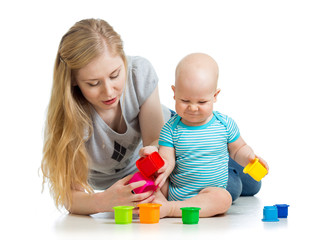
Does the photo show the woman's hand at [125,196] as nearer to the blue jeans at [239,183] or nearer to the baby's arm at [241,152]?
the baby's arm at [241,152]

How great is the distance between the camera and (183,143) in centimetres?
213

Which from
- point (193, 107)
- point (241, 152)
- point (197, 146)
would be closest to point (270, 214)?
point (241, 152)

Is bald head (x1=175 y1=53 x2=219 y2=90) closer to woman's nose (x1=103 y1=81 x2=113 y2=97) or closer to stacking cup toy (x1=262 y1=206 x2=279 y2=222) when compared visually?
woman's nose (x1=103 y1=81 x2=113 y2=97)

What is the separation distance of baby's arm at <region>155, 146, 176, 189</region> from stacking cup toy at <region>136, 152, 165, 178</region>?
6cm

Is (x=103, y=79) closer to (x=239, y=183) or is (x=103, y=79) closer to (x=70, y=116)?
(x=70, y=116)

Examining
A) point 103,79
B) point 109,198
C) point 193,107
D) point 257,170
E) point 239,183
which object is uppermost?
point 103,79

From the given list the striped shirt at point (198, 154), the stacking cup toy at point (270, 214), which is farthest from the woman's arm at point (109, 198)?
the stacking cup toy at point (270, 214)

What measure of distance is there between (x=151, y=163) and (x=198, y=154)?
0.79 feet

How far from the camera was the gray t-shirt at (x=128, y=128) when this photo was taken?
2.40 meters

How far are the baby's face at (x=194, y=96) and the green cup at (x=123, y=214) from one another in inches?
17.6

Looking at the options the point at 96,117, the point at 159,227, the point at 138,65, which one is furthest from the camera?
the point at 138,65

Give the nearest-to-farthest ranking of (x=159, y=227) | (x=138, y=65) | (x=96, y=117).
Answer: (x=159, y=227) < (x=96, y=117) < (x=138, y=65)

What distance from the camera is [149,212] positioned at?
193 cm

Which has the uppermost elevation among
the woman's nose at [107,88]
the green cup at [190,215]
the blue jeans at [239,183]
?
the woman's nose at [107,88]
